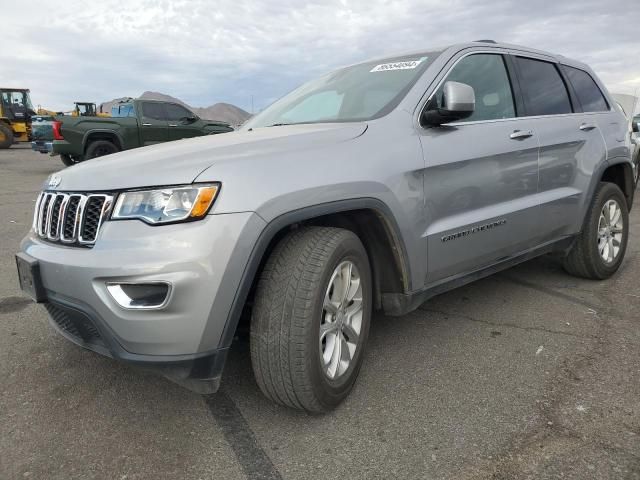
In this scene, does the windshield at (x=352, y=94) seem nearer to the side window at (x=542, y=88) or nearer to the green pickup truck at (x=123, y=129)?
the side window at (x=542, y=88)

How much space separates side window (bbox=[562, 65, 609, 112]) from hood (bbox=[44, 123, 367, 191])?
2.51 m

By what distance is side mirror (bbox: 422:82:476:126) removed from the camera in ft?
8.46

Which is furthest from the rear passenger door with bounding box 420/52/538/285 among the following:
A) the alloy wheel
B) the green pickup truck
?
the green pickup truck

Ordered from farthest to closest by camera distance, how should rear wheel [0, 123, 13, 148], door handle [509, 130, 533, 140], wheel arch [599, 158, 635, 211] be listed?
rear wheel [0, 123, 13, 148], wheel arch [599, 158, 635, 211], door handle [509, 130, 533, 140]

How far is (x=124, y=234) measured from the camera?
1962mm

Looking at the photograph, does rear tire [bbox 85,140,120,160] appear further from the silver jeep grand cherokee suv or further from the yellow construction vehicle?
the yellow construction vehicle

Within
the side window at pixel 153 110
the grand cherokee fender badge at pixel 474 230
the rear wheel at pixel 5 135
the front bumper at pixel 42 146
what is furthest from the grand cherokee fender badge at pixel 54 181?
the rear wheel at pixel 5 135

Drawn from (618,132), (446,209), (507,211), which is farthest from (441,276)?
(618,132)

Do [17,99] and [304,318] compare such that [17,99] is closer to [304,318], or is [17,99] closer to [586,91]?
[586,91]

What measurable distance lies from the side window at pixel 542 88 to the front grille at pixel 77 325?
3010 mm

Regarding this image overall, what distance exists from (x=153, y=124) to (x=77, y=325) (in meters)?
11.1

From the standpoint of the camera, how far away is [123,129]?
11945 mm

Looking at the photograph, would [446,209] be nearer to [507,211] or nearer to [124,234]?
[507,211]

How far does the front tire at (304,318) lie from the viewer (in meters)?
2.10
